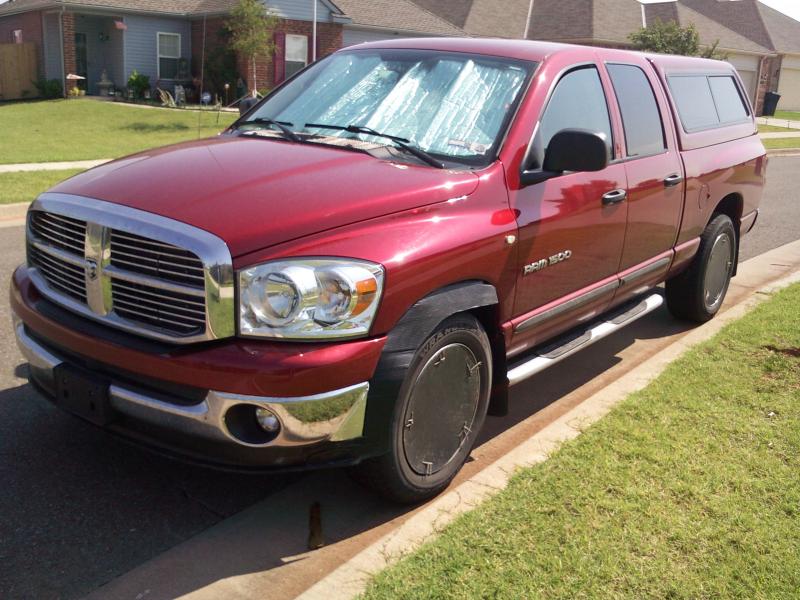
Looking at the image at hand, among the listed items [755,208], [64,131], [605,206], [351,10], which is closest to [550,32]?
[351,10]

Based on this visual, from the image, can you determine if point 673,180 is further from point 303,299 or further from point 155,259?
point 155,259

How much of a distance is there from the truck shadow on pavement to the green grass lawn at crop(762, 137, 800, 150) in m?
24.4

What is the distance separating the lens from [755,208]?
7215mm

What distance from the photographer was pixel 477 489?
3.85m

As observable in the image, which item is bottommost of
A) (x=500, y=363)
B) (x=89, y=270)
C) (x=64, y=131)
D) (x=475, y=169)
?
(x=64, y=131)

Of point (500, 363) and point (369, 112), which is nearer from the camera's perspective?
point (500, 363)

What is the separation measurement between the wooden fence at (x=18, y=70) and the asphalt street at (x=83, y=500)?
2942 centimetres

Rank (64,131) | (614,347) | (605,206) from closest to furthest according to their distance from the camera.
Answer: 1. (605,206)
2. (614,347)
3. (64,131)

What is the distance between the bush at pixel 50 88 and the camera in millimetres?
29453

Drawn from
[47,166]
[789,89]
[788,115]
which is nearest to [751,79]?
[788,115]

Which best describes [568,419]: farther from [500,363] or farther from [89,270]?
[89,270]

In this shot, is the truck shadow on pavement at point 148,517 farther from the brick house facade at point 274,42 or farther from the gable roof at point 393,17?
the gable roof at point 393,17

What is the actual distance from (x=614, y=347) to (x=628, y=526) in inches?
112

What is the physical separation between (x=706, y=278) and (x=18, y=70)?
30.0m
